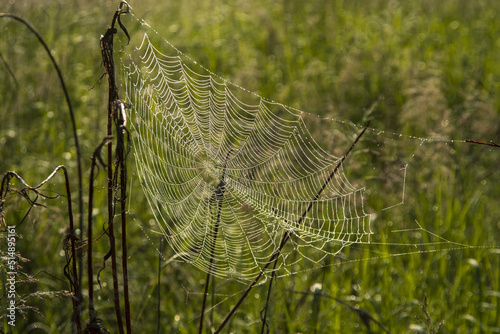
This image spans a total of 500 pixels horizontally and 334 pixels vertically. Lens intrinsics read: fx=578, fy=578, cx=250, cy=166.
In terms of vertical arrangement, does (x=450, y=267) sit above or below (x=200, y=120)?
below

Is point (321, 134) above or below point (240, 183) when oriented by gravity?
above

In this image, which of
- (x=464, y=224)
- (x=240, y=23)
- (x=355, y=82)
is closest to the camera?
(x=464, y=224)

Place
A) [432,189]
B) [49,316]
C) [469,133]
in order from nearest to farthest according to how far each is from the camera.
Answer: [49,316] < [432,189] < [469,133]

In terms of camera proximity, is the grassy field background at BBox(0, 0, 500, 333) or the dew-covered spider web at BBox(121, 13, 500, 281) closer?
the dew-covered spider web at BBox(121, 13, 500, 281)

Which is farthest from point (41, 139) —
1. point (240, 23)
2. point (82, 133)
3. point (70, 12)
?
point (240, 23)

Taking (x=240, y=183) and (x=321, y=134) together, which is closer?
(x=240, y=183)

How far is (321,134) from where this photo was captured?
4371 millimetres

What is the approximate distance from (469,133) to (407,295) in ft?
7.91

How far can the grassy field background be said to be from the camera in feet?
11.3

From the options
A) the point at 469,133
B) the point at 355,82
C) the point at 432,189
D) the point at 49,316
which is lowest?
the point at 49,316

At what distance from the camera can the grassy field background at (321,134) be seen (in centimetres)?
343

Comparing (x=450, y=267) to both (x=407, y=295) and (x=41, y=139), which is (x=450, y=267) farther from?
(x=41, y=139)

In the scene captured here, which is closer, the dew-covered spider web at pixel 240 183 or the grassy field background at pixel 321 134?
the dew-covered spider web at pixel 240 183

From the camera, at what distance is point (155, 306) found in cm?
374
